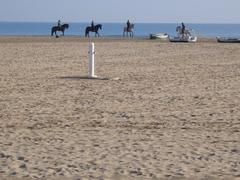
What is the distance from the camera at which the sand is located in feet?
26.5

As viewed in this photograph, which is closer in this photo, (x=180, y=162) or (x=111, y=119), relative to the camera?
(x=180, y=162)

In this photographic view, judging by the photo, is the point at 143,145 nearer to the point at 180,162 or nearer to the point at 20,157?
the point at 180,162

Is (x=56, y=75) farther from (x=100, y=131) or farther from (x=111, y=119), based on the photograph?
(x=100, y=131)

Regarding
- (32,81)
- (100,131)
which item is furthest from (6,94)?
(100,131)

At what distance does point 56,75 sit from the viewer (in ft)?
68.2

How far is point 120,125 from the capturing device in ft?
37.3

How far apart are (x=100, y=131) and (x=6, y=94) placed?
217 inches

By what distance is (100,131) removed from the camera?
1068 cm

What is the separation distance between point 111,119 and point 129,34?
5927 centimetres

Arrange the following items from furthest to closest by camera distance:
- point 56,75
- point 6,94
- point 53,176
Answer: point 56,75 < point 6,94 < point 53,176

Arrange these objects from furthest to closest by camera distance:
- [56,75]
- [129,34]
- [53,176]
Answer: [129,34] → [56,75] → [53,176]

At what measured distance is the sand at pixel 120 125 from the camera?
8.07m

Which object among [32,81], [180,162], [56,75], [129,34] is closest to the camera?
[180,162]

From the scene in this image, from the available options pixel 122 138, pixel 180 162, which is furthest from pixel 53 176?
pixel 122 138
